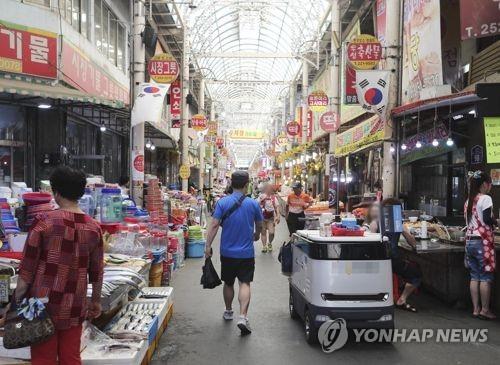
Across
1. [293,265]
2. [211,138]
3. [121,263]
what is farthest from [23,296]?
[211,138]

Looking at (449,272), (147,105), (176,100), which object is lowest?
(449,272)

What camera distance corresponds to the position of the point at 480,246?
21.5ft

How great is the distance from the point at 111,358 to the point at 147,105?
732cm

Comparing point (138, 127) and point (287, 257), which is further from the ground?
point (138, 127)

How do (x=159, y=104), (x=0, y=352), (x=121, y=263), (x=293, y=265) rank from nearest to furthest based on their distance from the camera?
(x=0, y=352) < (x=121, y=263) < (x=293, y=265) < (x=159, y=104)

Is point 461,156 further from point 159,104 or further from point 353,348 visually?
point 353,348

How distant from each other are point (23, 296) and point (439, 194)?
12.2 meters

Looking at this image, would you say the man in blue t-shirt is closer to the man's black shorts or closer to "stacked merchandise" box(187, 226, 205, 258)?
the man's black shorts

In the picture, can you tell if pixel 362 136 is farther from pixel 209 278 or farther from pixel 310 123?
pixel 310 123

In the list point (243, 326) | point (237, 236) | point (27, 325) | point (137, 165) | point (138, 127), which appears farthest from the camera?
point (138, 127)

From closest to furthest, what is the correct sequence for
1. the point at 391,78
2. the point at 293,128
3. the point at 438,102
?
the point at 438,102, the point at 391,78, the point at 293,128

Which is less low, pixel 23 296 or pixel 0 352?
pixel 23 296

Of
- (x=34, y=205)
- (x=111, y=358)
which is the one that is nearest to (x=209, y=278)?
(x=111, y=358)

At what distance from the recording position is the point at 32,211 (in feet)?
20.4
